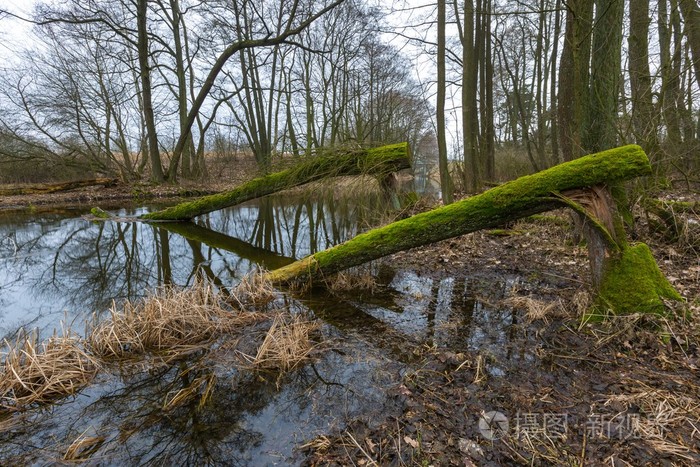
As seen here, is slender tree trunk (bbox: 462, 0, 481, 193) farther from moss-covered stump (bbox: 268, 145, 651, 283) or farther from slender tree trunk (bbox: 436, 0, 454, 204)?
moss-covered stump (bbox: 268, 145, 651, 283)

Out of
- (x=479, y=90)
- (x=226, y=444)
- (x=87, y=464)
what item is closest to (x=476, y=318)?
(x=226, y=444)

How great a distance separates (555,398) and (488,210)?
2103 mm

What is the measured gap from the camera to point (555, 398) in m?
2.45

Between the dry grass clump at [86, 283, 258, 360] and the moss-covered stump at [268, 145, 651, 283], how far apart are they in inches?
47.6

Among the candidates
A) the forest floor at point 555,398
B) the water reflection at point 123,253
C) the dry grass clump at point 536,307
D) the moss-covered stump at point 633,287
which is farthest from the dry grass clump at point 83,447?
the moss-covered stump at point 633,287

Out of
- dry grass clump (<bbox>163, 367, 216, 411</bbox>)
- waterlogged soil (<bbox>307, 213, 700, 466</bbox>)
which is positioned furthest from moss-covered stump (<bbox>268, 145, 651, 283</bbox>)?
dry grass clump (<bbox>163, 367, 216, 411</bbox>)

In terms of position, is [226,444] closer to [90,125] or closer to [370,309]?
[370,309]

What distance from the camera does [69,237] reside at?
9453 mm

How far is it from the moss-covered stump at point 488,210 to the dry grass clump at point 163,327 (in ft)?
3.96

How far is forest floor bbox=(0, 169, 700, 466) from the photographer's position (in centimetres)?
198

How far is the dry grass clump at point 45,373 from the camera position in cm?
281

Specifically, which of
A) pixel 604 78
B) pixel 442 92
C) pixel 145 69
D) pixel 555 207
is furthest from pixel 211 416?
pixel 145 69

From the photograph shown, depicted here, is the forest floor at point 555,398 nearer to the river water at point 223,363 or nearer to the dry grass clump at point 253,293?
the river water at point 223,363

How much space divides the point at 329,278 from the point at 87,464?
11.4 ft
